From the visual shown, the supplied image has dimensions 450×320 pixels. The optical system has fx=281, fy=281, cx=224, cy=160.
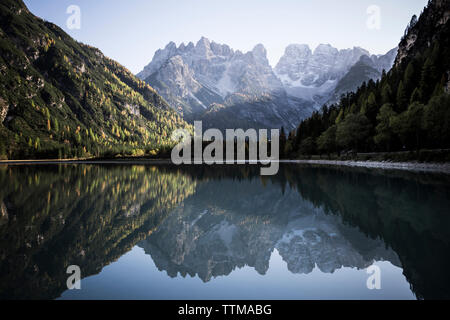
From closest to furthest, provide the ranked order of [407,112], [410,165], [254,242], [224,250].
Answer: [224,250] → [254,242] → [410,165] → [407,112]

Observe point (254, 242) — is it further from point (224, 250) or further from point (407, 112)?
point (407, 112)

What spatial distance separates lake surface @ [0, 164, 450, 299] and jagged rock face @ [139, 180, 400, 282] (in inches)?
1.9

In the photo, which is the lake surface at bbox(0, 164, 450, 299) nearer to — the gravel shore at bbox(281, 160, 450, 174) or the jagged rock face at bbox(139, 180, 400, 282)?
the jagged rock face at bbox(139, 180, 400, 282)

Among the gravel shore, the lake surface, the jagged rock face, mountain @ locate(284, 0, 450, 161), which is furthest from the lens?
mountain @ locate(284, 0, 450, 161)

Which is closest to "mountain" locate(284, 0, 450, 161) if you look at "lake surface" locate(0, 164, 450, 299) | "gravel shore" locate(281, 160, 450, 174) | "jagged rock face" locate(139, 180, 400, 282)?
"gravel shore" locate(281, 160, 450, 174)

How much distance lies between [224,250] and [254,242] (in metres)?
1.52

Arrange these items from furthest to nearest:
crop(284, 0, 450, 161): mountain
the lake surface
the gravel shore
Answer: crop(284, 0, 450, 161): mountain < the gravel shore < the lake surface

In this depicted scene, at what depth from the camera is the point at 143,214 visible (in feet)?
52.7

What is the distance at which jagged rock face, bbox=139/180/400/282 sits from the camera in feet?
30.1

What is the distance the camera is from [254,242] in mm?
11586

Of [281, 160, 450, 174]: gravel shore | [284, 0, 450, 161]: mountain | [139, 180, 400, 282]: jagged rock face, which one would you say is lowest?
[139, 180, 400, 282]: jagged rock face

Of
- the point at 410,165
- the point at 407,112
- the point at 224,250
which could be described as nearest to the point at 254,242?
the point at 224,250

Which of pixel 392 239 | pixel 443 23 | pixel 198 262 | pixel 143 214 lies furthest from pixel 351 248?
pixel 443 23
